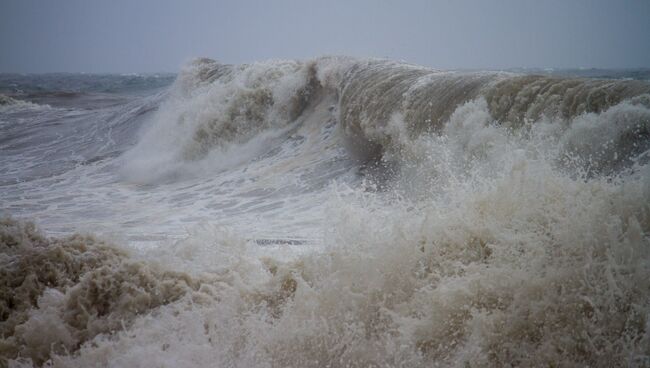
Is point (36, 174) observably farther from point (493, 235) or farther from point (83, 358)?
point (493, 235)

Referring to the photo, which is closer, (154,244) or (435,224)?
(435,224)

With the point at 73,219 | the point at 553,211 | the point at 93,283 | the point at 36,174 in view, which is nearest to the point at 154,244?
the point at 93,283

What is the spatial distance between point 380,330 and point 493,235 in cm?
89

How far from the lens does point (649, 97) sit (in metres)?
4.13

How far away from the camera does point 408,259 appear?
116 inches

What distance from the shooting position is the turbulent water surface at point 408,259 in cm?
225

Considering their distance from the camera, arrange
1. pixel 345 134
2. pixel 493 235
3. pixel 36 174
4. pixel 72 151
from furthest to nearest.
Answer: pixel 72 151 → pixel 36 174 → pixel 345 134 → pixel 493 235

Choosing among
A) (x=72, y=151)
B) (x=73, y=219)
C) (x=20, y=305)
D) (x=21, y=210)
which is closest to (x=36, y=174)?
(x=72, y=151)

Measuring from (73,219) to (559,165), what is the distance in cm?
611

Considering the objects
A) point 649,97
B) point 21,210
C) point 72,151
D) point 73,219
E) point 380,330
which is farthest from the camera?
point 72,151

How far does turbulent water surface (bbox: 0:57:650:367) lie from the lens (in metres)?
2.25

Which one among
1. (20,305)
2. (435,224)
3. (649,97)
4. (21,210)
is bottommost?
(21,210)

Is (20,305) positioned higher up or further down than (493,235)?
further down

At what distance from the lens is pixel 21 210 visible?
7.16 meters
